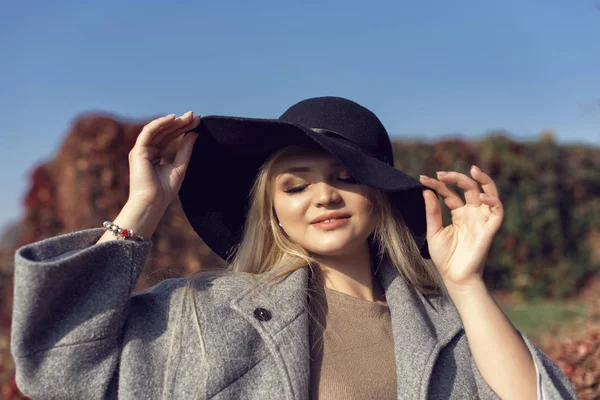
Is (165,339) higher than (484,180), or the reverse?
(484,180)

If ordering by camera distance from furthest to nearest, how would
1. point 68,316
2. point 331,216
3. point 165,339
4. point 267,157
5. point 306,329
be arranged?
point 267,157 < point 331,216 < point 306,329 < point 165,339 < point 68,316

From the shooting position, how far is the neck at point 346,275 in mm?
2732

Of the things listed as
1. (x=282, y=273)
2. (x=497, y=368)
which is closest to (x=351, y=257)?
(x=282, y=273)

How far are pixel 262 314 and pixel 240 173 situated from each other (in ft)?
2.23

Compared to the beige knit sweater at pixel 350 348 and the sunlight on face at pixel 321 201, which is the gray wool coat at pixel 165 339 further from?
the sunlight on face at pixel 321 201

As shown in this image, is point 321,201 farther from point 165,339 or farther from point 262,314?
point 165,339

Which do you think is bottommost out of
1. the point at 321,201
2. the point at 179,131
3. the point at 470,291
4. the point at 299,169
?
the point at 470,291

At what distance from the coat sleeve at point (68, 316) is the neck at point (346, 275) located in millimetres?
869

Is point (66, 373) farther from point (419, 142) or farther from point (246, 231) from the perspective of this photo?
point (419, 142)

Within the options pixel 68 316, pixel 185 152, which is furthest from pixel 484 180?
pixel 68 316

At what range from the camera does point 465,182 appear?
2379mm

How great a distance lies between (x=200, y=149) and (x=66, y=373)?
3.39 ft

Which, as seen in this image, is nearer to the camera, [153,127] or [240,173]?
[153,127]

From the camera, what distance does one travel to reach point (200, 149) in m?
2.68
